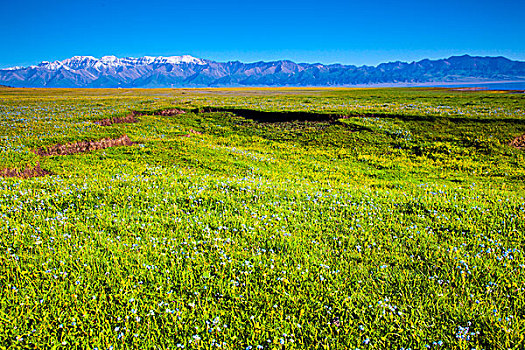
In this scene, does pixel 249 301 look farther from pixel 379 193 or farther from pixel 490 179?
pixel 490 179

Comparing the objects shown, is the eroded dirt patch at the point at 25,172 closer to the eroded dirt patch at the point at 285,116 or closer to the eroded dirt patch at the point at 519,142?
the eroded dirt patch at the point at 285,116

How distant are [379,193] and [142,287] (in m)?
8.39

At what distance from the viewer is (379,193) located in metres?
10.3

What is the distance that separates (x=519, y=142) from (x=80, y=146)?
31402 mm

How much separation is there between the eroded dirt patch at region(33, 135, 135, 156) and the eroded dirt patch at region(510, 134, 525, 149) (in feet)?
91.0

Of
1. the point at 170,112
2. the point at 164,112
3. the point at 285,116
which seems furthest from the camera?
the point at 170,112

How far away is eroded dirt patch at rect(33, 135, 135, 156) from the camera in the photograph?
57.2ft

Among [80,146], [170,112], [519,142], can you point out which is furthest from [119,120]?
[519,142]

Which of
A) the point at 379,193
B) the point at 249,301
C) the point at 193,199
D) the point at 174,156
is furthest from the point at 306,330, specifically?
the point at 174,156

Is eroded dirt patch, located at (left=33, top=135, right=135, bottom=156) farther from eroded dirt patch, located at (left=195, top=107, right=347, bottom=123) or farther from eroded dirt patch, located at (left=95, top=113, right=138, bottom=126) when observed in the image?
eroded dirt patch, located at (left=195, top=107, right=347, bottom=123)

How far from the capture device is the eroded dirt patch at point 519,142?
798 inches

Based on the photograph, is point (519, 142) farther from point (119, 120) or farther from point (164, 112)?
point (119, 120)

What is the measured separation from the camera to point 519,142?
2078 centimetres

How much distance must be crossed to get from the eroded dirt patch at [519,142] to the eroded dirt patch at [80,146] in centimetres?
2774
